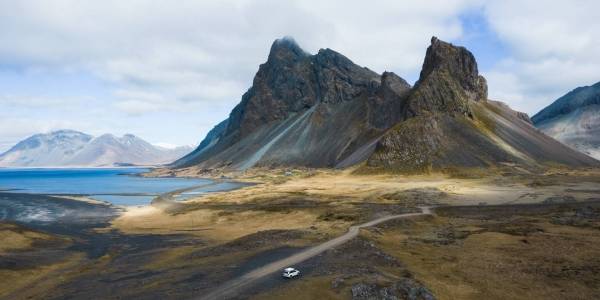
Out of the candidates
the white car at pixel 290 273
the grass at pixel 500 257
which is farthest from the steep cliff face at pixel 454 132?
the white car at pixel 290 273

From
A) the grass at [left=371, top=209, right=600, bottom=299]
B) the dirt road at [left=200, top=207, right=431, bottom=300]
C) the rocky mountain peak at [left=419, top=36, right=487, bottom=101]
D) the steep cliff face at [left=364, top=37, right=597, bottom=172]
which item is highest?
the rocky mountain peak at [left=419, top=36, right=487, bottom=101]

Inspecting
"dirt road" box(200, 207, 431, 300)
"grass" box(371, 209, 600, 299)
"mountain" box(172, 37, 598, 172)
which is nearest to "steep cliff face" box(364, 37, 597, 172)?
"mountain" box(172, 37, 598, 172)

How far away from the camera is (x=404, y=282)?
25562 millimetres

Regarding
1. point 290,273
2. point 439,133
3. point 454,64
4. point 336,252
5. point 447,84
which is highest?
point 454,64

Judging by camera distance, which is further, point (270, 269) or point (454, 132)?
point (454, 132)

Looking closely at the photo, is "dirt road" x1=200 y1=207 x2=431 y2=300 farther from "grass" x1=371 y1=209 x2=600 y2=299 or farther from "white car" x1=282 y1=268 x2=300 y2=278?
"grass" x1=371 y1=209 x2=600 y2=299

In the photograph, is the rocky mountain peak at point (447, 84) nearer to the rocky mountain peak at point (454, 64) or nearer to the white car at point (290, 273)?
the rocky mountain peak at point (454, 64)

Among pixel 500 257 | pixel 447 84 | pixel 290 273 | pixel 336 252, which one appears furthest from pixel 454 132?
pixel 290 273

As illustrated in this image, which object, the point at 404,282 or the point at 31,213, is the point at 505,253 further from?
the point at 31,213

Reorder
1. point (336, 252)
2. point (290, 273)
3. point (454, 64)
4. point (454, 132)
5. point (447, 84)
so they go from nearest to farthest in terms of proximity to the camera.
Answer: point (290, 273), point (336, 252), point (454, 132), point (447, 84), point (454, 64)

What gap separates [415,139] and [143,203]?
8043cm

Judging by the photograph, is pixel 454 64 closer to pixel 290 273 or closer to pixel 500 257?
pixel 500 257

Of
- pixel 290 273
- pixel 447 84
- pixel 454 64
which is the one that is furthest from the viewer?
pixel 454 64

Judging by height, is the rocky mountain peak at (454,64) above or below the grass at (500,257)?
above
